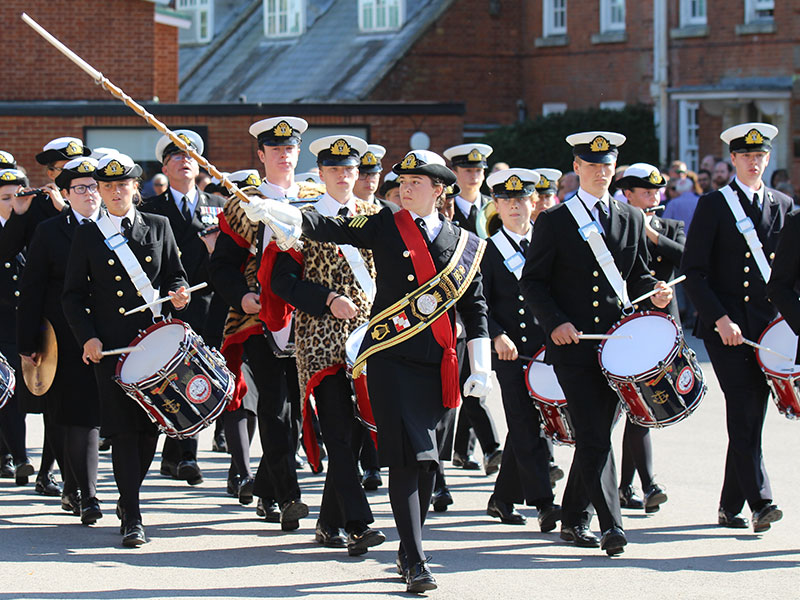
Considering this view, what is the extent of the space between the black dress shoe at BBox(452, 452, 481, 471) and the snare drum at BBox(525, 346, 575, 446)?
2145mm

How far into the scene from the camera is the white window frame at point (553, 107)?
110 ft

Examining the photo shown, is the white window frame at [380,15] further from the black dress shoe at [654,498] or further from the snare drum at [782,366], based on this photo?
the snare drum at [782,366]

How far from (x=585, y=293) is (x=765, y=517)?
1.58m

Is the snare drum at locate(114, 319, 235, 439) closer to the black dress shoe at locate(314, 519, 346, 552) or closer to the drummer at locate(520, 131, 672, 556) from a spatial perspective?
the black dress shoe at locate(314, 519, 346, 552)

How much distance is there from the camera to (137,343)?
822cm

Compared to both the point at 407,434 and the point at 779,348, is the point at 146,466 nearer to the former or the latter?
the point at 407,434

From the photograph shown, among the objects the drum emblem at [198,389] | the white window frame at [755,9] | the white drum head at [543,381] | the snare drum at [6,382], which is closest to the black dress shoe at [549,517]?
the white drum head at [543,381]

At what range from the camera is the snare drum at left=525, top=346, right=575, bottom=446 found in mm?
8641

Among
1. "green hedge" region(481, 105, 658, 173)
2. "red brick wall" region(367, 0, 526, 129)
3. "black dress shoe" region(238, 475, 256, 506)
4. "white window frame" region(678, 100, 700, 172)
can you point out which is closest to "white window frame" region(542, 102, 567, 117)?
"red brick wall" region(367, 0, 526, 129)

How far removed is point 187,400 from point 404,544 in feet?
4.99

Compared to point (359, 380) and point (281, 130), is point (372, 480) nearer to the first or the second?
→ point (359, 380)

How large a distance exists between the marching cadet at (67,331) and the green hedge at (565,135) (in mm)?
21506

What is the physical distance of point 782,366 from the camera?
27.1ft

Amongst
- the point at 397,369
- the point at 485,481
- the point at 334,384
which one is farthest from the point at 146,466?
the point at 485,481
